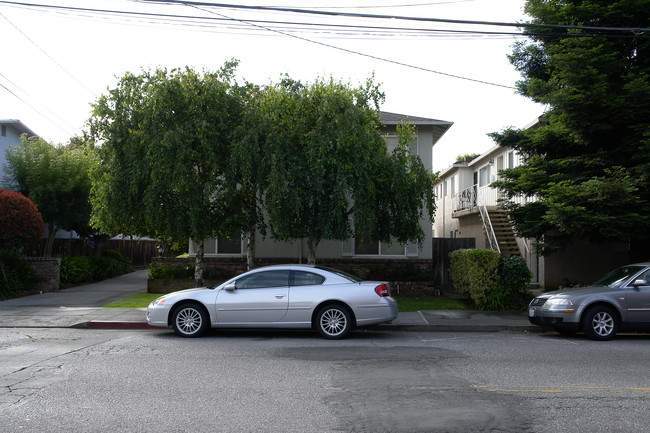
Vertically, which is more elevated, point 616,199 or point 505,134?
point 505,134

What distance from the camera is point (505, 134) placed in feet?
53.1

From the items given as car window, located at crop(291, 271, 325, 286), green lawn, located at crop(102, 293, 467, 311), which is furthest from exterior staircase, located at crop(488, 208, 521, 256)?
car window, located at crop(291, 271, 325, 286)

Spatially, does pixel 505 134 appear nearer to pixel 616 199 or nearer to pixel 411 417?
pixel 616 199

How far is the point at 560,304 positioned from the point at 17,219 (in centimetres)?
1606

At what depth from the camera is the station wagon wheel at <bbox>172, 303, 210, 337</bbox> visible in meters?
10.8

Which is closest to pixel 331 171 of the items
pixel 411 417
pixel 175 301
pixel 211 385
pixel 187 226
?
pixel 187 226

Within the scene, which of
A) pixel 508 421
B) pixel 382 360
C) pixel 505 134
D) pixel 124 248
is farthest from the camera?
pixel 124 248

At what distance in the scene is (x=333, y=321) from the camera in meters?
10.8

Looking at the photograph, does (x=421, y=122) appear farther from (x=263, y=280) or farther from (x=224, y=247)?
(x=263, y=280)

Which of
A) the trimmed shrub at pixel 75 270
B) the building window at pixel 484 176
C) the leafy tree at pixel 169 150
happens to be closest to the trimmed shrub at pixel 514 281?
the leafy tree at pixel 169 150

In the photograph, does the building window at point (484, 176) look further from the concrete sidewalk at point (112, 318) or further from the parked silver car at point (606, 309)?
the parked silver car at point (606, 309)

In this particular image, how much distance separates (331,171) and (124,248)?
71.6 ft

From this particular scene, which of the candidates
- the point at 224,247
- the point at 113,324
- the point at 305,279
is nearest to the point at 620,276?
the point at 305,279

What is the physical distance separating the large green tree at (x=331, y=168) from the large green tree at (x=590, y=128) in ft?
10.7
